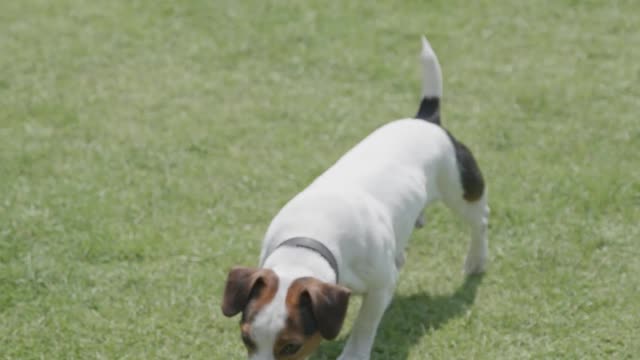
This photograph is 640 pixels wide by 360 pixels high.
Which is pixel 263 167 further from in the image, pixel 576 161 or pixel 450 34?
pixel 450 34

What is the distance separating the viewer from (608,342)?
17.6 feet

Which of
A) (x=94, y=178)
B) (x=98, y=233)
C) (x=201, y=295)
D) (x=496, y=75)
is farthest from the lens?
(x=496, y=75)

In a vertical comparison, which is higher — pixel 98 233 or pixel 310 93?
pixel 98 233

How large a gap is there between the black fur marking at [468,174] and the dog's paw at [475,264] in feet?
1.15

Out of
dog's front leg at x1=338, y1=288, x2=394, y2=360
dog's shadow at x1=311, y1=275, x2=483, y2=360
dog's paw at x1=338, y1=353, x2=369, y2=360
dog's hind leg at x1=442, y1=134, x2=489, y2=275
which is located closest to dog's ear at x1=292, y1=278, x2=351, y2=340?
dog's front leg at x1=338, y1=288, x2=394, y2=360

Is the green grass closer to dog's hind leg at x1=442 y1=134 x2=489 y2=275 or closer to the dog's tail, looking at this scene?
dog's hind leg at x1=442 y1=134 x2=489 y2=275

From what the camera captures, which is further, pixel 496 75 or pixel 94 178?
pixel 496 75

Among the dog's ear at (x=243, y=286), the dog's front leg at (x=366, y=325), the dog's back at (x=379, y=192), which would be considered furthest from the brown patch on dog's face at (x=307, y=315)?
the dog's front leg at (x=366, y=325)

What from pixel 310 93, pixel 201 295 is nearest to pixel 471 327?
pixel 201 295

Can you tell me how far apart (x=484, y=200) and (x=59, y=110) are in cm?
366

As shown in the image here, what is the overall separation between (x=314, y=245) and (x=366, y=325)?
70cm

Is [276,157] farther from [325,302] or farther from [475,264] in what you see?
[325,302]

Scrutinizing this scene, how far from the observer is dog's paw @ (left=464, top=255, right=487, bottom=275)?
19.5 ft

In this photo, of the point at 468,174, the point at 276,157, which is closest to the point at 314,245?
the point at 468,174
